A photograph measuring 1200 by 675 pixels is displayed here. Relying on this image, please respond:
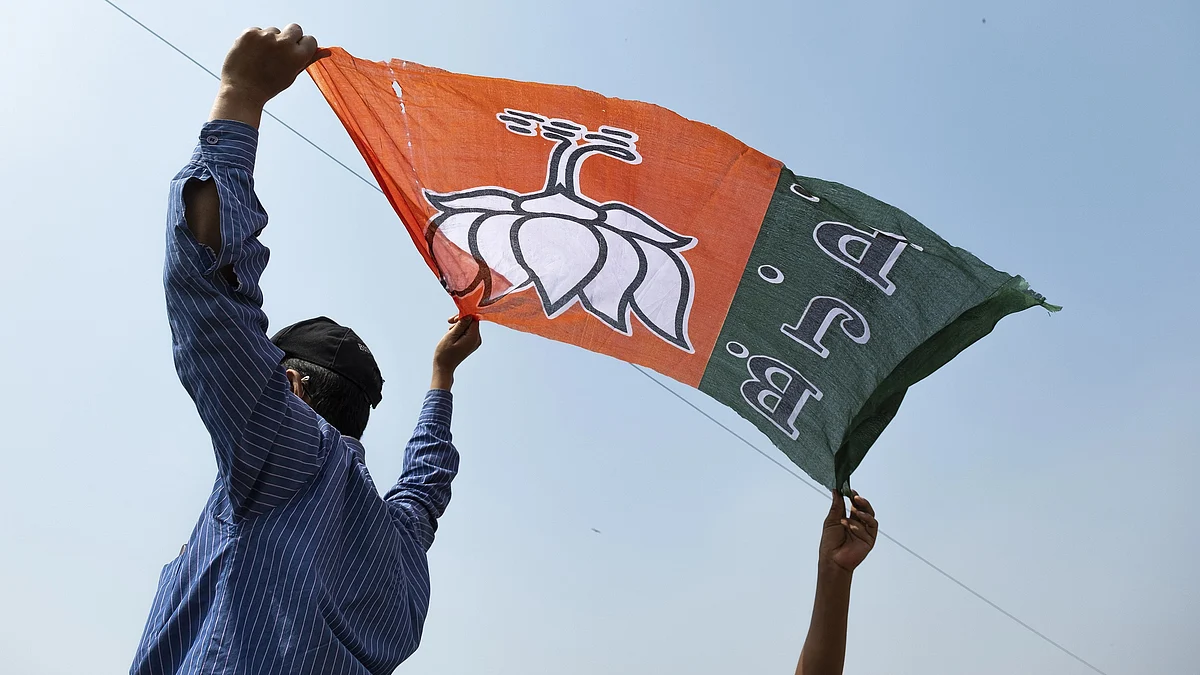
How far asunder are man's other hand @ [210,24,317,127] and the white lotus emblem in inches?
43.5

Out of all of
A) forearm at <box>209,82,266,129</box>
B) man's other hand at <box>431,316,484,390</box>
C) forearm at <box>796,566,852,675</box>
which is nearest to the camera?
forearm at <box>209,82,266,129</box>

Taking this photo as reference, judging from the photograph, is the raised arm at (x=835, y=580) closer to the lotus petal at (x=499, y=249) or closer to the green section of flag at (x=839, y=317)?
the green section of flag at (x=839, y=317)

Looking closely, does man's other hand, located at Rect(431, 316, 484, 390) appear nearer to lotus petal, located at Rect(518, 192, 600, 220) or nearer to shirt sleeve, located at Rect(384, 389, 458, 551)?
shirt sleeve, located at Rect(384, 389, 458, 551)

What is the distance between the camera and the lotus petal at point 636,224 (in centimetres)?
291

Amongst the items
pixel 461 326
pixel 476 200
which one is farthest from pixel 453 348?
pixel 476 200

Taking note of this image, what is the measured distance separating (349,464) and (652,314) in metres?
1.34

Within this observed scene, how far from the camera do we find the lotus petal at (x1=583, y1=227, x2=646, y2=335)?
9.67ft

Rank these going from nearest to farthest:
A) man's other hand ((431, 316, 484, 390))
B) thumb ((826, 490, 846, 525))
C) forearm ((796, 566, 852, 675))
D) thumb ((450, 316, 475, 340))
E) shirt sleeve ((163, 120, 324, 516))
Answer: shirt sleeve ((163, 120, 324, 516)) → forearm ((796, 566, 852, 675)) → thumb ((826, 490, 846, 525)) → man's other hand ((431, 316, 484, 390)) → thumb ((450, 316, 475, 340))

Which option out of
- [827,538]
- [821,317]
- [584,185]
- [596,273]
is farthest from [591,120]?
[827,538]

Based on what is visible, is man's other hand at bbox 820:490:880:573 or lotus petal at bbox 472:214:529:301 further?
lotus petal at bbox 472:214:529:301

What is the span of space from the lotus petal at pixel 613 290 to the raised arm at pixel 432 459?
17.7 inches

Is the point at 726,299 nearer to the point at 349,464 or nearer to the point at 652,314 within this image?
the point at 652,314

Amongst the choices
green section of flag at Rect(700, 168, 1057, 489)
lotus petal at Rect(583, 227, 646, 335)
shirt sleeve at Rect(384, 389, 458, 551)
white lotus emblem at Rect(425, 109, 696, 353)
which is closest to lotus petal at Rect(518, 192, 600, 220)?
white lotus emblem at Rect(425, 109, 696, 353)

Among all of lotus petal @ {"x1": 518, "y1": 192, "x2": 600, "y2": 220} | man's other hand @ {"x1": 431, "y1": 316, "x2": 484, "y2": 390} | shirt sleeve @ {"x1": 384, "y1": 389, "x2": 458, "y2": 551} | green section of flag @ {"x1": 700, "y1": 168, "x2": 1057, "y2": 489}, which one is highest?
lotus petal @ {"x1": 518, "y1": 192, "x2": 600, "y2": 220}
